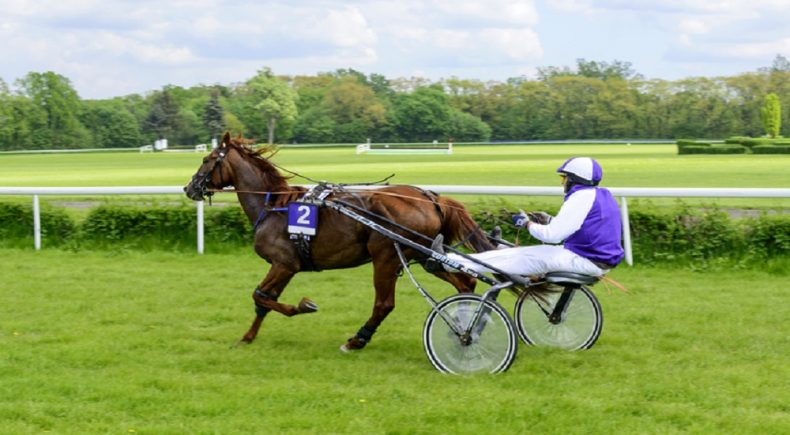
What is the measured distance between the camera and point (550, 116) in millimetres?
74188

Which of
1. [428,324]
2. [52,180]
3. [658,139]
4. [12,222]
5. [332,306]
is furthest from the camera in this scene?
[658,139]

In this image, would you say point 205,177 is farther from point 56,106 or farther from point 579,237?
point 56,106

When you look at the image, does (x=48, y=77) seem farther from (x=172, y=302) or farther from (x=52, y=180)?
(x=172, y=302)

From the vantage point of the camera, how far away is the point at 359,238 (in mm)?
6188

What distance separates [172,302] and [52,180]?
72.9ft

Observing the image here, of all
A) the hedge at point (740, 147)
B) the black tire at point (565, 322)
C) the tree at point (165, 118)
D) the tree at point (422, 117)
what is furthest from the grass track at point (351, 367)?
the tree at point (422, 117)

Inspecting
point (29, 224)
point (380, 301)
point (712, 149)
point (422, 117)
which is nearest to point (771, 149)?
point (712, 149)

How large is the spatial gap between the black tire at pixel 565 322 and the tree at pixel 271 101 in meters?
64.2

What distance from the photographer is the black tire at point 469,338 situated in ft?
17.6

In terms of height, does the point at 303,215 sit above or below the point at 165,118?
below

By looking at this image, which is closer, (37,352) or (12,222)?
(37,352)

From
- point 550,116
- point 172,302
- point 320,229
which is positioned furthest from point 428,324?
point 550,116

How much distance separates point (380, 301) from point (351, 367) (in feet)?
1.85

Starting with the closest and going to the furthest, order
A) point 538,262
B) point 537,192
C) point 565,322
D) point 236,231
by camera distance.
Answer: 1. point 538,262
2. point 565,322
3. point 537,192
4. point 236,231
